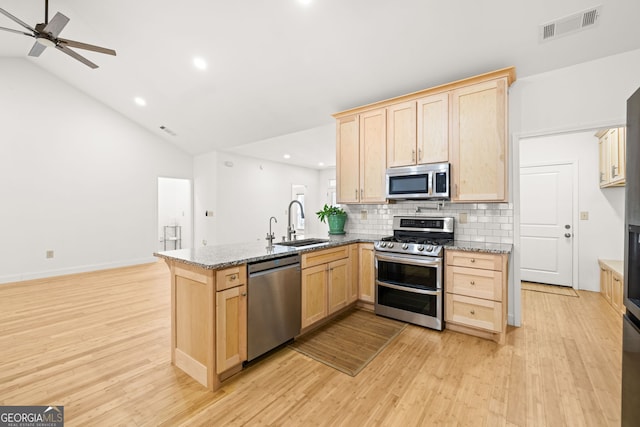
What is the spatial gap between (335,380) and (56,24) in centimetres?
407

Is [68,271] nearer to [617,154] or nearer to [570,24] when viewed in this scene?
[570,24]

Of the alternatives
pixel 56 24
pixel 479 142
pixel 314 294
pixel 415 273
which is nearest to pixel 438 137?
pixel 479 142

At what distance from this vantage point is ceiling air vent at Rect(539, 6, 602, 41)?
7.31 ft

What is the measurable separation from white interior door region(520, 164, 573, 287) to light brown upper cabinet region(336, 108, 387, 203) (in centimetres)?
286

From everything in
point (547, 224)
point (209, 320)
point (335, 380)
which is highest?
point (547, 224)

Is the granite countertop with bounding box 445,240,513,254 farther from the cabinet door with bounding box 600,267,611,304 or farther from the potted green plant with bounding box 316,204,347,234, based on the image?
the cabinet door with bounding box 600,267,611,304

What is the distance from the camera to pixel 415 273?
9.79 feet

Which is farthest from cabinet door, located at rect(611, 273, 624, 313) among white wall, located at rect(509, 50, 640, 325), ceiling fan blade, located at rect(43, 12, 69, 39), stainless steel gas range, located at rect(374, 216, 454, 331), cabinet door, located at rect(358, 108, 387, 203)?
ceiling fan blade, located at rect(43, 12, 69, 39)

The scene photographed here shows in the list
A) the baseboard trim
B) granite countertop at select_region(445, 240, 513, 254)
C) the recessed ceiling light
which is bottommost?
the baseboard trim

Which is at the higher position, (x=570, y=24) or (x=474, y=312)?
(x=570, y=24)

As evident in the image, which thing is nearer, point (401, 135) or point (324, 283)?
point (324, 283)

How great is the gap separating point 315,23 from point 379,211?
2.35 metres

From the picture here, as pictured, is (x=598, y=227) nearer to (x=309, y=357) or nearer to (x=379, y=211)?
(x=379, y=211)

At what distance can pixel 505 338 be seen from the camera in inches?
107
